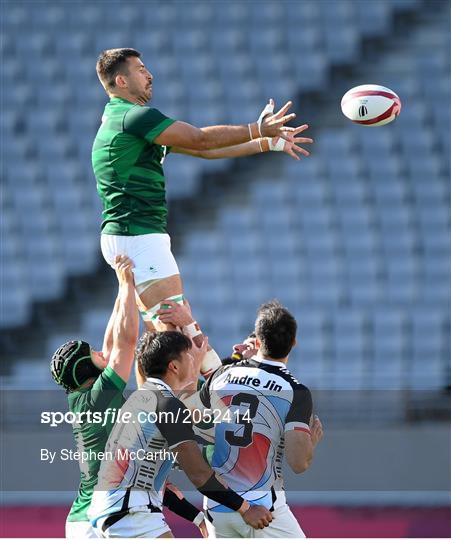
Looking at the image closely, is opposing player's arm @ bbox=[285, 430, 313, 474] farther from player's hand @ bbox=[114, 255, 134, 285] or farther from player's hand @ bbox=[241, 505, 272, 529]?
player's hand @ bbox=[114, 255, 134, 285]

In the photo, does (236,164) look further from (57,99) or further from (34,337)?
(34,337)

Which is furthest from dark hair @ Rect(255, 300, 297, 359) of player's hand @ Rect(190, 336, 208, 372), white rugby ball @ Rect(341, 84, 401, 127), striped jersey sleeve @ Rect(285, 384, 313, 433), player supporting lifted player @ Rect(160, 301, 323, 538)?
white rugby ball @ Rect(341, 84, 401, 127)

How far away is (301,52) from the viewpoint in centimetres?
1376

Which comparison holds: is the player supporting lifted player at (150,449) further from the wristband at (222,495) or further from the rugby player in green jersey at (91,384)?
the rugby player in green jersey at (91,384)

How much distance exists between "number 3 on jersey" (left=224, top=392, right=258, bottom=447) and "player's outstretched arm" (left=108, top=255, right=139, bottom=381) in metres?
0.53

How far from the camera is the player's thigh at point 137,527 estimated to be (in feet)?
16.4

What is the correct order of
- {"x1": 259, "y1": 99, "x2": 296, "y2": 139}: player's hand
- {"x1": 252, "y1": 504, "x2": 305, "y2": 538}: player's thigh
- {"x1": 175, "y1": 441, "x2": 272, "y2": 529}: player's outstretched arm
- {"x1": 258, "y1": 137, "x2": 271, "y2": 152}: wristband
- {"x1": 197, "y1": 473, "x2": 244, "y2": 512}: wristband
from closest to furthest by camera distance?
{"x1": 175, "y1": 441, "x2": 272, "y2": 529}: player's outstretched arm, {"x1": 197, "y1": 473, "x2": 244, "y2": 512}: wristband, {"x1": 252, "y1": 504, "x2": 305, "y2": 538}: player's thigh, {"x1": 259, "y1": 99, "x2": 296, "y2": 139}: player's hand, {"x1": 258, "y1": 137, "x2": 271, "y2": 152}: wristband

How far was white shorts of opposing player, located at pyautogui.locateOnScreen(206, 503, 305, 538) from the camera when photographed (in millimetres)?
5457

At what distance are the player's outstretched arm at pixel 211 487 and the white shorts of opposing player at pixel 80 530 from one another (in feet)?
1.74

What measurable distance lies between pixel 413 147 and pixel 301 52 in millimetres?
1769

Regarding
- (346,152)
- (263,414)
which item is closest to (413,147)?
(346,152)

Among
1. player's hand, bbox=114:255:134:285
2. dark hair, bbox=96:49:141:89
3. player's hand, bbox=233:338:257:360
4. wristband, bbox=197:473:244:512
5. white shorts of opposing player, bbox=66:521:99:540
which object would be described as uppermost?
dark hair, bbox=96:49:141:89

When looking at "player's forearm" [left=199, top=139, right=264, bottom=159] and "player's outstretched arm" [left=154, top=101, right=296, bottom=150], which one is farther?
"player's forearm" [left=199, top=139, right=264, bottom=159]

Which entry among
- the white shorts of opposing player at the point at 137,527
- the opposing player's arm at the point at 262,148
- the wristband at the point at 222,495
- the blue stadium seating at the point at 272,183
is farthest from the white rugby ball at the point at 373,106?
the blue stadium seating at the point at 272,183
